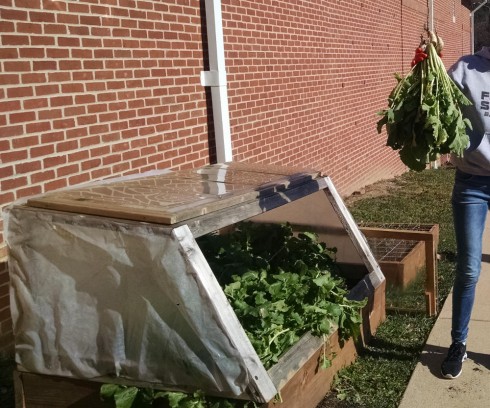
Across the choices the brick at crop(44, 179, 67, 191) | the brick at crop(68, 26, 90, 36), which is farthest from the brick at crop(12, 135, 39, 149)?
the brick at crop(68, 26, 90, 36)

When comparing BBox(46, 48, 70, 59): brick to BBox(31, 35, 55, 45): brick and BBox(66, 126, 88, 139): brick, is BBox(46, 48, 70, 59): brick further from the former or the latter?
BBox(66, 126, 88, 139): brick

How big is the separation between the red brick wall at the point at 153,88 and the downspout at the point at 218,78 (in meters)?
0.09

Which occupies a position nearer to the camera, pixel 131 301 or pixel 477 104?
pixel 131 301

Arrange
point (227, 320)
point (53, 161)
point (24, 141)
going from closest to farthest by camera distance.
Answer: point (227, 320) < point (24, 141) < point (53, 161)

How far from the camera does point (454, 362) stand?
4211 millimetres

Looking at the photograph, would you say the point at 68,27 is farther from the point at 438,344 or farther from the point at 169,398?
the point at 438,344

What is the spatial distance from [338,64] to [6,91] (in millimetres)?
6656

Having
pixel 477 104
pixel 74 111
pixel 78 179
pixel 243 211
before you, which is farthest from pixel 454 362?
pixel 74 111

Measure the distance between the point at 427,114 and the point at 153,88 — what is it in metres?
2.45

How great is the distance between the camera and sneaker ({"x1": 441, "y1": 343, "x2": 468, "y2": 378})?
165 inches

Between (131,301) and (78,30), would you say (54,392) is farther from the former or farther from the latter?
(78,30)

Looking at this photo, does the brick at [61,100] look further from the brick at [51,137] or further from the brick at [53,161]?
the brick at [53,161]

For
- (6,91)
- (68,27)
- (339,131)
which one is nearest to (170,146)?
(68,27)

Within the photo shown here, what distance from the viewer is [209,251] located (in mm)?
4391
